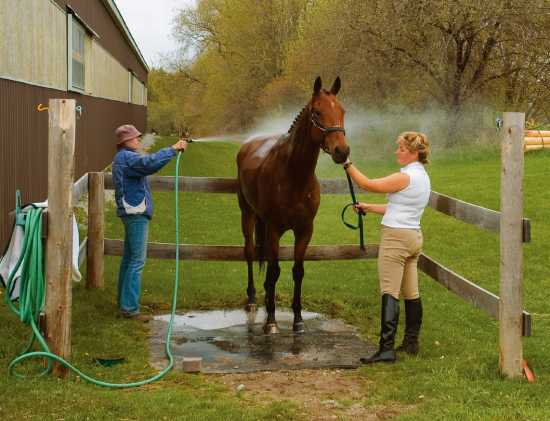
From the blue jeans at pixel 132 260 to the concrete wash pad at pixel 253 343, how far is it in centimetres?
29

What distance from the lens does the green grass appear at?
4.24 meters

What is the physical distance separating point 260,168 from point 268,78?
3898 centimetres

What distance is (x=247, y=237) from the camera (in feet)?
24.5

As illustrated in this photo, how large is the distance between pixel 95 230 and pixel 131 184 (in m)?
1.08

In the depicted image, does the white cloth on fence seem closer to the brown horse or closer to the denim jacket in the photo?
the denim jacket

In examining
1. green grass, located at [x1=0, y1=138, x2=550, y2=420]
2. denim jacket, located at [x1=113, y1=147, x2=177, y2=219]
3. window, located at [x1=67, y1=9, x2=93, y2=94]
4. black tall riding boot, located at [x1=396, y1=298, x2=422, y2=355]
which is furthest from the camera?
window, located at [x1=67, y1=9, x2=93, y2=94]

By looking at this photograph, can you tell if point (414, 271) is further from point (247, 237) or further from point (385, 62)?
point (385, 62)

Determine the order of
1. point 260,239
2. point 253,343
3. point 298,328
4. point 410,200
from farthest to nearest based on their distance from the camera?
point 260,239 < point 298,328 < point 253,343 < point 410,200

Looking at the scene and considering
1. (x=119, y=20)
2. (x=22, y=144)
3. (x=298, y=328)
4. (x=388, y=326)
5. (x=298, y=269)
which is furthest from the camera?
(x=119, y=20)

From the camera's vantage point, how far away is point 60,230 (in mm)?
4781

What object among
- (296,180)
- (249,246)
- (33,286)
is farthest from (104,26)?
(33,286)

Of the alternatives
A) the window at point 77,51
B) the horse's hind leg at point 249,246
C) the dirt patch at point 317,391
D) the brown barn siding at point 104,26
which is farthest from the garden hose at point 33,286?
the window at point 77,51

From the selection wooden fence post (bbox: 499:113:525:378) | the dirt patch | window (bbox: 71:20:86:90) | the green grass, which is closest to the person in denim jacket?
the green grass

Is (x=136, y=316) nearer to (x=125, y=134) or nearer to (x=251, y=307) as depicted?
(x=251, y=307)
